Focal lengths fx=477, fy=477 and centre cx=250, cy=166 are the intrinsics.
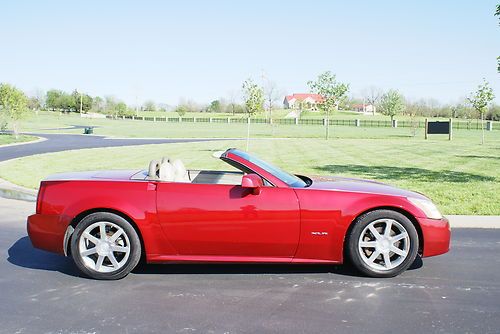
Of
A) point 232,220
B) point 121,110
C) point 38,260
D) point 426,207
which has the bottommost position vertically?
point 38,260

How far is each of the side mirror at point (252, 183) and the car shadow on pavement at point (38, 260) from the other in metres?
1.93

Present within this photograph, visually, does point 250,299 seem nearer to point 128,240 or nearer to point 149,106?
point 128,240

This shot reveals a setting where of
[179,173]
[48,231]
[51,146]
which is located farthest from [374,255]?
[51,146]

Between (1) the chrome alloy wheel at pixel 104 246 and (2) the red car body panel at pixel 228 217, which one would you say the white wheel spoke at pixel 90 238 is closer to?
(1) the chrome alloy wheel at pixel 104 246

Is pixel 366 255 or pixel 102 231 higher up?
pixel 102 231

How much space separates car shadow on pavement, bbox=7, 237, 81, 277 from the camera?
16.4 feet

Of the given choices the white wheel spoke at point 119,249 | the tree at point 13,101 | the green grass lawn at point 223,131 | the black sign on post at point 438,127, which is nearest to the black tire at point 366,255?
the white wheel spoke at point 119,249

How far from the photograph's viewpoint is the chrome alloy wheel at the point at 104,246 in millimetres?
4574

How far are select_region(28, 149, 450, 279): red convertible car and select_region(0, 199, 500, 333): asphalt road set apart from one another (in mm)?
227

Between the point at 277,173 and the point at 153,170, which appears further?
the point at 277,173

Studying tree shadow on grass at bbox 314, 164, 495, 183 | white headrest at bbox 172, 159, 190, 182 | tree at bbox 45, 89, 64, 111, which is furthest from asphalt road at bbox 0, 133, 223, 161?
tree at bbox 45, 89, 64, 111

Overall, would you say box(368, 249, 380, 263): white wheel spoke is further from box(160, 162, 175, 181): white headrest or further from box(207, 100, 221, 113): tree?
box(207, 100, 221, 113): tree

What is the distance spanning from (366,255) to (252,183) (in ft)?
4.41

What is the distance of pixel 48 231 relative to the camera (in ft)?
15.2
